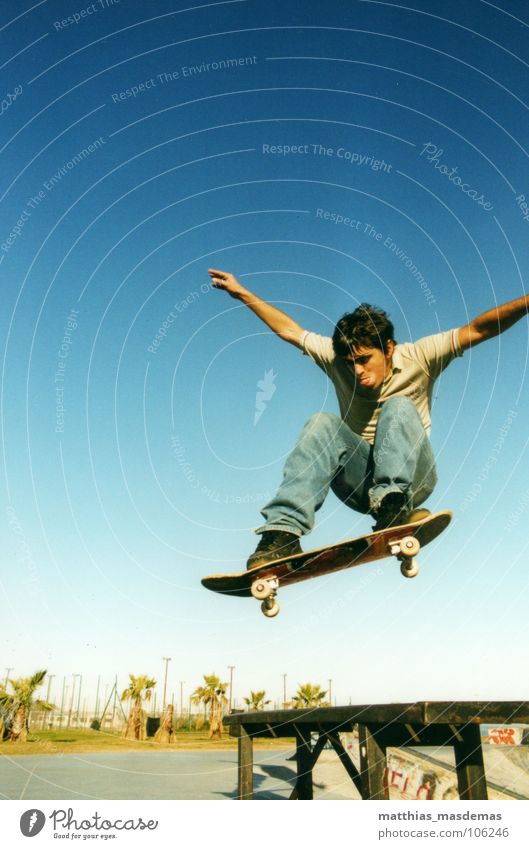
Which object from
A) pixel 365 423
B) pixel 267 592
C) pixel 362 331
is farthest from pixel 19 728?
pixel 362 331

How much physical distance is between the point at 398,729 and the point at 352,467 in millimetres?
2433

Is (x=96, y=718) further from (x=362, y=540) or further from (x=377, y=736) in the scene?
(x=362, y=540)

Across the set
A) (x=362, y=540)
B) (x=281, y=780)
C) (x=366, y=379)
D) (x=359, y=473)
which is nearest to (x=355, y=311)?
(x=366, y=379)

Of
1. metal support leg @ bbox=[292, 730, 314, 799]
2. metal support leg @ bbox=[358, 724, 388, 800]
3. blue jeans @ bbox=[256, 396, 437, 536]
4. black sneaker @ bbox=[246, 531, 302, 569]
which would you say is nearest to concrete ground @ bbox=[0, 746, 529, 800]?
metal support leg @ bbox=[292, 730, 314, 799]

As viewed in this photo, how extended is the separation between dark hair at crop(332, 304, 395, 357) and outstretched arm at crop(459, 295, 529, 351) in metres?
0.77

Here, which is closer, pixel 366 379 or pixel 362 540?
pixel 362 540

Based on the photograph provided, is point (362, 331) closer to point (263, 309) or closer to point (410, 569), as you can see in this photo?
point (263, 309)

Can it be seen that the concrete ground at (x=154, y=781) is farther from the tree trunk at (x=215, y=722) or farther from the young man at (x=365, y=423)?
the young man at (x=365, y=423)

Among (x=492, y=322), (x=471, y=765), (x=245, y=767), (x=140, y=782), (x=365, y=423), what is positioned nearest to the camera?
(x=471, y=765)

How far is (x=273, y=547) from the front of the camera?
18.6 ft
